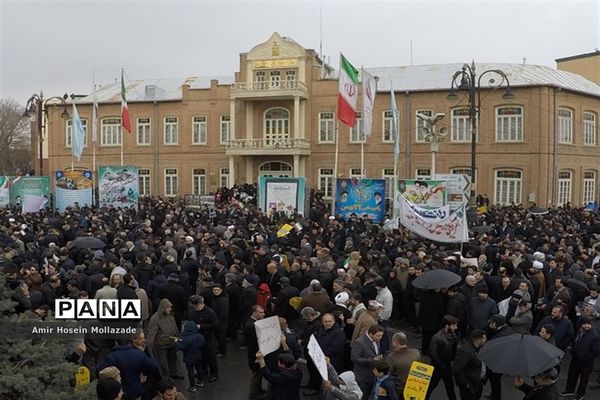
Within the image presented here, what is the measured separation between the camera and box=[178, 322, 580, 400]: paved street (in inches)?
343

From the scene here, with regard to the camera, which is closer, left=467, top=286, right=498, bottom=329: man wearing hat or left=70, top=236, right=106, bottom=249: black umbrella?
left=467, top=286, right=498, bottom=329: man wearing hat

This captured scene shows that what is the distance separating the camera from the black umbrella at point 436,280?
9.55 metres

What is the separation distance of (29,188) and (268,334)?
21.9 meters

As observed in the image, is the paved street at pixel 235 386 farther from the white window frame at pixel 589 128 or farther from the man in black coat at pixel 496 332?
the white window frame at pixel 589 128

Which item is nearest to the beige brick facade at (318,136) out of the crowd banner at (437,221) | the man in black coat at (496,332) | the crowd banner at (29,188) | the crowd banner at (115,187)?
the crowd banner at (115,187)

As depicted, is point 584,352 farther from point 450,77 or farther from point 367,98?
point 450,77

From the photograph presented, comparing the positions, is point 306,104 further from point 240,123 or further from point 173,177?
point 173,177

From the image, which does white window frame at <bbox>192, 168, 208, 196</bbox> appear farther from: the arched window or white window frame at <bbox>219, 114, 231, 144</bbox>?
the arched window

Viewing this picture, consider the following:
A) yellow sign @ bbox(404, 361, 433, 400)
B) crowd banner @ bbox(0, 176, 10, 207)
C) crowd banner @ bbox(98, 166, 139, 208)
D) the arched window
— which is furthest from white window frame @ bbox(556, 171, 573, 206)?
yellow sign @ bbox(404, 361, 433, 400)

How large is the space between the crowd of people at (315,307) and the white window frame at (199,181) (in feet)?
76.9

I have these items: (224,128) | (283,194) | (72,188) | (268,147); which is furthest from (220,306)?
(224,128)

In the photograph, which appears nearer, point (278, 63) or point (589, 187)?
point (278, 63)

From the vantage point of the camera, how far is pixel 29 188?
1002 inches

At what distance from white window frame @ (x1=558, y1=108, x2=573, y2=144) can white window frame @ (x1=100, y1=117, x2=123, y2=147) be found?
95.3 ft
